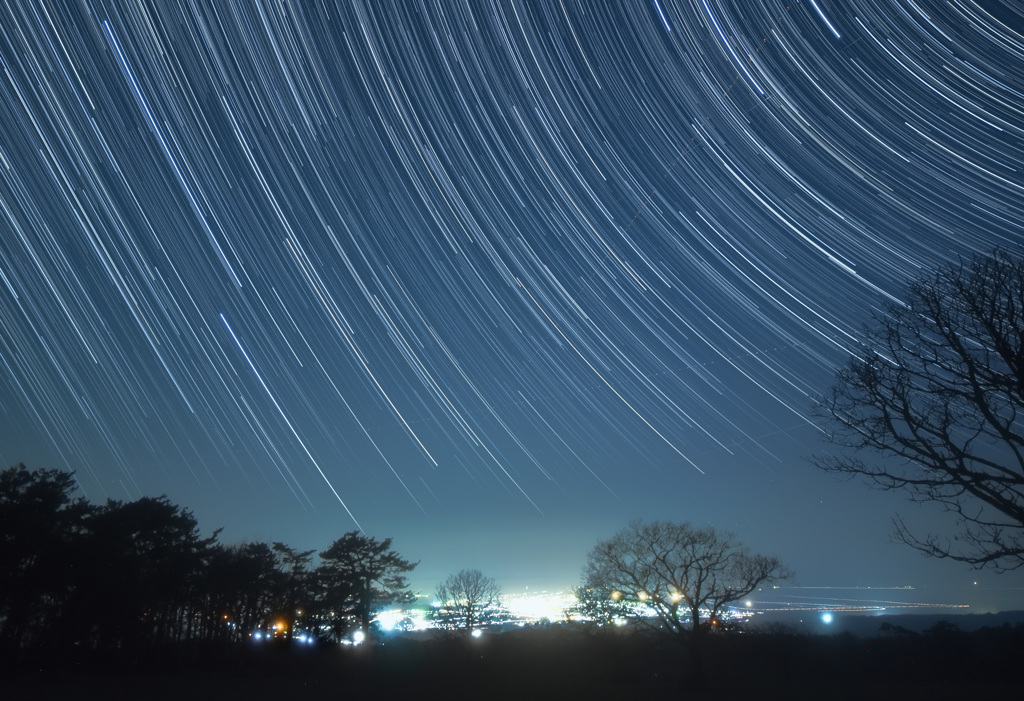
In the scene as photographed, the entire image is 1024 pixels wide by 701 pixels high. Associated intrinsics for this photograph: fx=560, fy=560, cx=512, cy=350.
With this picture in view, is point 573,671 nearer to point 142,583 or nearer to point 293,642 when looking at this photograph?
point 293,642

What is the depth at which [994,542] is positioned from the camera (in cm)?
782

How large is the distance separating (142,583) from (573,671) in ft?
78.6

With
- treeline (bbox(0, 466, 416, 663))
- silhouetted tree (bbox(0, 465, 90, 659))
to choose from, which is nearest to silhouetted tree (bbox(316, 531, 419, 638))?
treeline (bbox(0, 466, 416, 663))

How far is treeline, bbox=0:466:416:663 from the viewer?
23516 mm

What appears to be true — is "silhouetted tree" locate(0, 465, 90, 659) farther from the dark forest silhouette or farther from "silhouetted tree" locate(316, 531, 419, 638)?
"silhouetted tree" locate(316, 531, 419, 638)

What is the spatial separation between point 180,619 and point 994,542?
4188cm

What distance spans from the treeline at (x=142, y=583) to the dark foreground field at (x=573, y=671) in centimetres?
157

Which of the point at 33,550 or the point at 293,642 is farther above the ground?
the point at 33,550

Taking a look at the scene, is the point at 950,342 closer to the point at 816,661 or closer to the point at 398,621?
the point at 816,661

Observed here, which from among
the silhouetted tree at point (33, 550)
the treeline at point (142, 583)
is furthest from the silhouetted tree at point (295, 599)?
the silhouetted tree at point (33, 550)

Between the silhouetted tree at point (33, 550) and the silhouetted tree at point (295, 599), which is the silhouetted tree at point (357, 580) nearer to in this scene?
the silhouetted tree at point (295, 599)

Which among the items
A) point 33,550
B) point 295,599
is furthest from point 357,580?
point 33,550

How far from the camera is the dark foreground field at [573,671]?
75.6ft

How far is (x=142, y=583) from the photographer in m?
26.1
